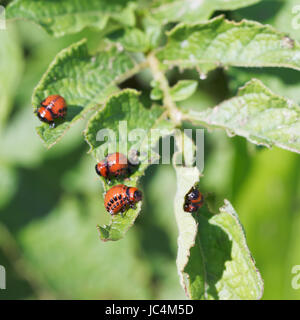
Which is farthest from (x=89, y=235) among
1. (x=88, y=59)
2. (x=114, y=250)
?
(x=88, y=59)

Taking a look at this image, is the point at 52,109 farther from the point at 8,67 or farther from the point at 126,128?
the point at 8,67

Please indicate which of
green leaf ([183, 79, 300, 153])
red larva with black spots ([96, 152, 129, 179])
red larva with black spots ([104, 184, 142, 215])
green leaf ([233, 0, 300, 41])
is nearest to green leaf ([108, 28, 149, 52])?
green leaf ([183, 79, 300, 153])

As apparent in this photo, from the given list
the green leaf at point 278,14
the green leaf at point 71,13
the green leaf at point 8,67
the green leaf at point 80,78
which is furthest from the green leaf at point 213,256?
the green leaf at point 8,67

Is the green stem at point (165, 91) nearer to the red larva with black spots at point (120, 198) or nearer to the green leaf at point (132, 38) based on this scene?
the green leaf at point (132, 38)

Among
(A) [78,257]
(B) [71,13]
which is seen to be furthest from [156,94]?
(A) [78,257]

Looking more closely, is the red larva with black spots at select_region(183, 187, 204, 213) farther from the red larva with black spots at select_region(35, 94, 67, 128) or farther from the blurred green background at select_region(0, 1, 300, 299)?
the blurred green background at select_region(0, 1, 300, 299)
